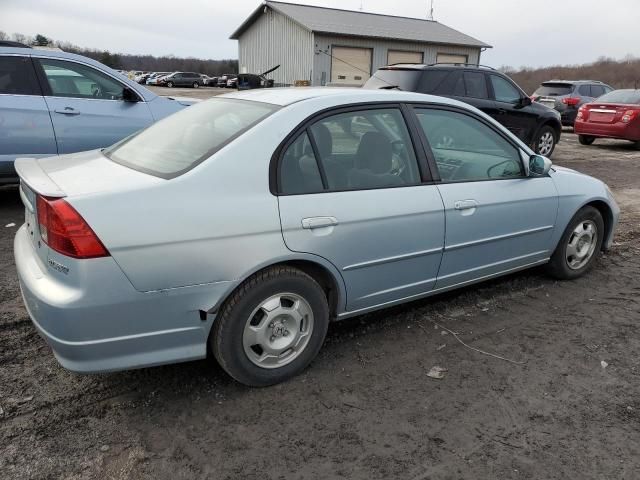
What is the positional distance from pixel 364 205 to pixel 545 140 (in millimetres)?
9107

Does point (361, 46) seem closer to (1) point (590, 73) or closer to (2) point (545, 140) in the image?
(2) point (545, 140)

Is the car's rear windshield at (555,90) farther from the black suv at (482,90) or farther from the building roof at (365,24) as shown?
the building roof at (365,24)

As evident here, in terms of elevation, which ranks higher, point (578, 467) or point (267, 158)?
point (267, 158)

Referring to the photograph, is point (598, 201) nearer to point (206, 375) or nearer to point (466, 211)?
point (466, 211)

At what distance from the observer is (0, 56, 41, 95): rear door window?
555 centimetres

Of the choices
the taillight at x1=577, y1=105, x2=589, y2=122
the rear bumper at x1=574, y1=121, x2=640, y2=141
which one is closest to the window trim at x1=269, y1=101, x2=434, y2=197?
the rear bumper at x1=574, y1=121, x2=640, y2=141

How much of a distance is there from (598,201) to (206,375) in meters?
3.47

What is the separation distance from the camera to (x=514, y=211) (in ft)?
12.1

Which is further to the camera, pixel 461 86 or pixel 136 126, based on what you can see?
pixel 461 86

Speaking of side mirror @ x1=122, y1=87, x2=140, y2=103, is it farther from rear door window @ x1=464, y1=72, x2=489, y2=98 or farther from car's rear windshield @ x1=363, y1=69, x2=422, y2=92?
rear door window @ x1=464, y1=72, x2=489, y2=98

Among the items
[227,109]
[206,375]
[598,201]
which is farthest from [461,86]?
[206,375]

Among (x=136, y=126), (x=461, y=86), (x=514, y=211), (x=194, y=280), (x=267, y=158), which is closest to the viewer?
(x=194, y=280)

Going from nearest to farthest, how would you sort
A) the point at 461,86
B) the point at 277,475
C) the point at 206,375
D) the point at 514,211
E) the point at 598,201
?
the point at 277,475
the point at 206,375
the point at 514,211
the point at 598,201
the point at 461,86

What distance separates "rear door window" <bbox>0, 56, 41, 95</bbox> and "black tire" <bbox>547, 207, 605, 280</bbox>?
17.8 feet
